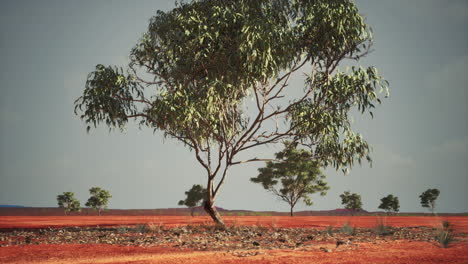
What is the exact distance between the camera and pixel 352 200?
205 ft

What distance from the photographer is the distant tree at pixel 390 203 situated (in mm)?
62062

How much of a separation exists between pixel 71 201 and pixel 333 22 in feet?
172

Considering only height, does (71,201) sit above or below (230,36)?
below

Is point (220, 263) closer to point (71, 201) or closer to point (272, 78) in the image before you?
point (272, 78)

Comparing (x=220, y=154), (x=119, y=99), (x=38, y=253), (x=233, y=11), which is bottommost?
(x=38, y=253)

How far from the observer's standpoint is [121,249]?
399 inches

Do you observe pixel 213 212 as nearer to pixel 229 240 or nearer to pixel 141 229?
pixel 141 229

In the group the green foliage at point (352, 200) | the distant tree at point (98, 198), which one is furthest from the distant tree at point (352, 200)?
the distant tree at point (98, 198)

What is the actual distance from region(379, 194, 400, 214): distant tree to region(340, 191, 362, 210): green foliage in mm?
4233

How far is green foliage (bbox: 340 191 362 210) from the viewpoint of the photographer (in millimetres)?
62131

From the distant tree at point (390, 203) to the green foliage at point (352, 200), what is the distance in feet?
13.9

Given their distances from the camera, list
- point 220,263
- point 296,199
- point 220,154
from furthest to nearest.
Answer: point 296,199 < point 220,154 < point 220,263

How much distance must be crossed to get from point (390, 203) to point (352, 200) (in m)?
6.28

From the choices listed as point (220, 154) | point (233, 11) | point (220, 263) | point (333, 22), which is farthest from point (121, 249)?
point (333, 22)
